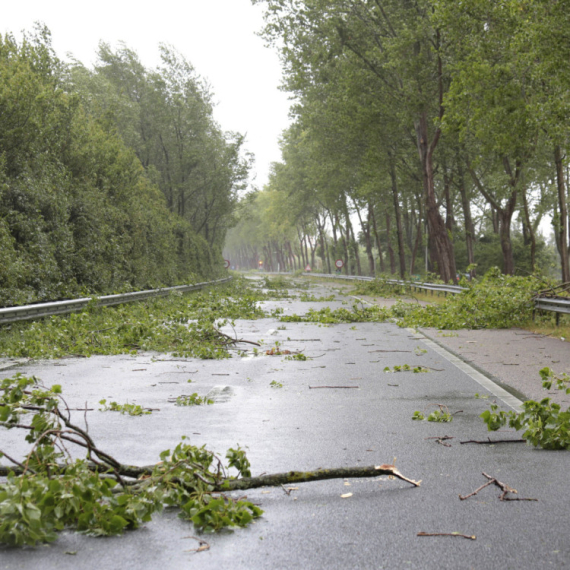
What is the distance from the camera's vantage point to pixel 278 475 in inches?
172

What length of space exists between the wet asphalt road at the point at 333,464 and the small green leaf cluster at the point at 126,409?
162 millimetres

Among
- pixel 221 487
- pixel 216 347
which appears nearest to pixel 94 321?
pixel 216 347

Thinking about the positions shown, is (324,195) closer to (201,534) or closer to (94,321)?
(94,321)

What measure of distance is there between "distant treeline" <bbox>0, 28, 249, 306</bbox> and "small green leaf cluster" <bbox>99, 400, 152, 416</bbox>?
8565 millimetres

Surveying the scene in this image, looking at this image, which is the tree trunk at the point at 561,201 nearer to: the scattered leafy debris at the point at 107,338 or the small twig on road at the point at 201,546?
the scattered leafy debris at the point at 107,338

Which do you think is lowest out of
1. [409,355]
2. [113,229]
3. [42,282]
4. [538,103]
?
[409,355]

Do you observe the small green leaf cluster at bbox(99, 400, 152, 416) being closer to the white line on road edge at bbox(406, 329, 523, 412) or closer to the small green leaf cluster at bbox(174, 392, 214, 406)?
the small green leaf cluster at bbox(174, 392, 214, 406)

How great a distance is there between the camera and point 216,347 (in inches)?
471

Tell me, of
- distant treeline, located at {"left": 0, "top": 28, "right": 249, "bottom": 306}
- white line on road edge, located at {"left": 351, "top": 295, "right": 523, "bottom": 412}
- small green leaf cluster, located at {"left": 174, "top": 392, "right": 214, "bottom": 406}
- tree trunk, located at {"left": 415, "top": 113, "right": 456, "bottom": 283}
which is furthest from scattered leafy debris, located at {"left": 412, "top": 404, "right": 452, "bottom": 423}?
tree trunk, located at {"left": 415, "top": 113, "right": 456, "bottom": 283}

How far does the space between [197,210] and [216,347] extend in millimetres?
44452

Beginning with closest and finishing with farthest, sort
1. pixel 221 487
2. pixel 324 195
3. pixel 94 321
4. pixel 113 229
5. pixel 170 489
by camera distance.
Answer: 1. pixel 170 489
2. pixel 221 487
3. pixel 94 321
4. pixel 113 229
5. pixel 324 195

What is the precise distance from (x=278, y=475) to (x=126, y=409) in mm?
2730

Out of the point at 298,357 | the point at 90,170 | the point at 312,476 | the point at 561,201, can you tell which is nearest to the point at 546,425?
the point at 312,476

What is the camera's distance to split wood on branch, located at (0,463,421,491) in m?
4.18
